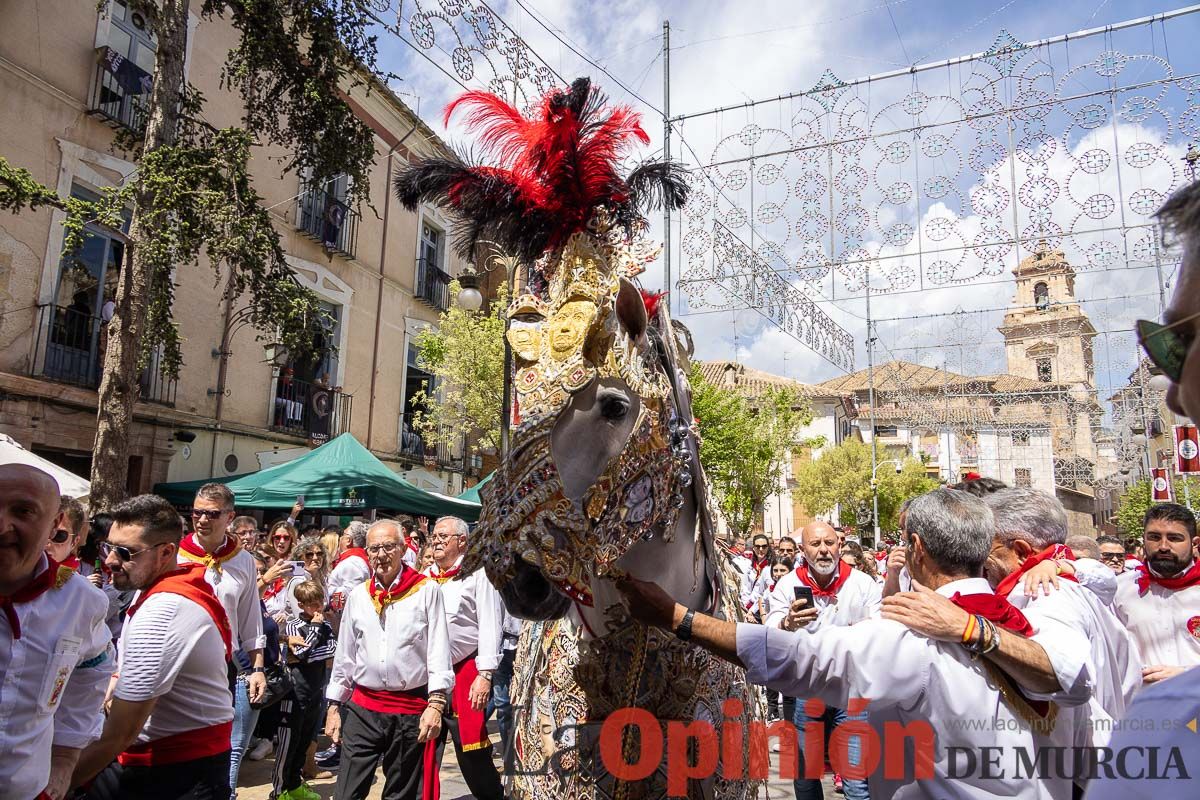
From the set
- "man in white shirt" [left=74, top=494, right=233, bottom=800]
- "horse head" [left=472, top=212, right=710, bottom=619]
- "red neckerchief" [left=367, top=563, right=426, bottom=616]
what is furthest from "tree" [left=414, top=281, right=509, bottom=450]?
"horse head" [left=472, top=212, right=710, bottom=619]

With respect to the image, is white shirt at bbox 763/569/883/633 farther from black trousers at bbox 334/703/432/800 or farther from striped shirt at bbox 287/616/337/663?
striped shirt at bbox 287/616/337/663

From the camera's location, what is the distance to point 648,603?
2.16 meters

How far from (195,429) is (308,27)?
796 cm

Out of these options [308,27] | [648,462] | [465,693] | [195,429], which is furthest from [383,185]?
[648,462]

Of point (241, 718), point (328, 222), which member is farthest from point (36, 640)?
point (328, 222)

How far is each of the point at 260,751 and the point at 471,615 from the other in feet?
10.2

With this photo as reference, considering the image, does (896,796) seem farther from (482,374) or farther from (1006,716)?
(482,374)

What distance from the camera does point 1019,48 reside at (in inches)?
344

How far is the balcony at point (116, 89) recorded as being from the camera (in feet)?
40.5

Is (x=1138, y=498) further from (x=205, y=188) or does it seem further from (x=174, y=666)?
(x=174, y=666)

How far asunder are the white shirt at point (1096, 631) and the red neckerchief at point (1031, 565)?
0.03 metres

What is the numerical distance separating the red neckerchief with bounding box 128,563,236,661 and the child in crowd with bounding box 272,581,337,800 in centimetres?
270

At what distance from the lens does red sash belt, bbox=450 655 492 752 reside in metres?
5.07

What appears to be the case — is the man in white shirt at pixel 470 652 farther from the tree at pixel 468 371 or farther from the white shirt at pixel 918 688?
the tree at pixel 468 371
